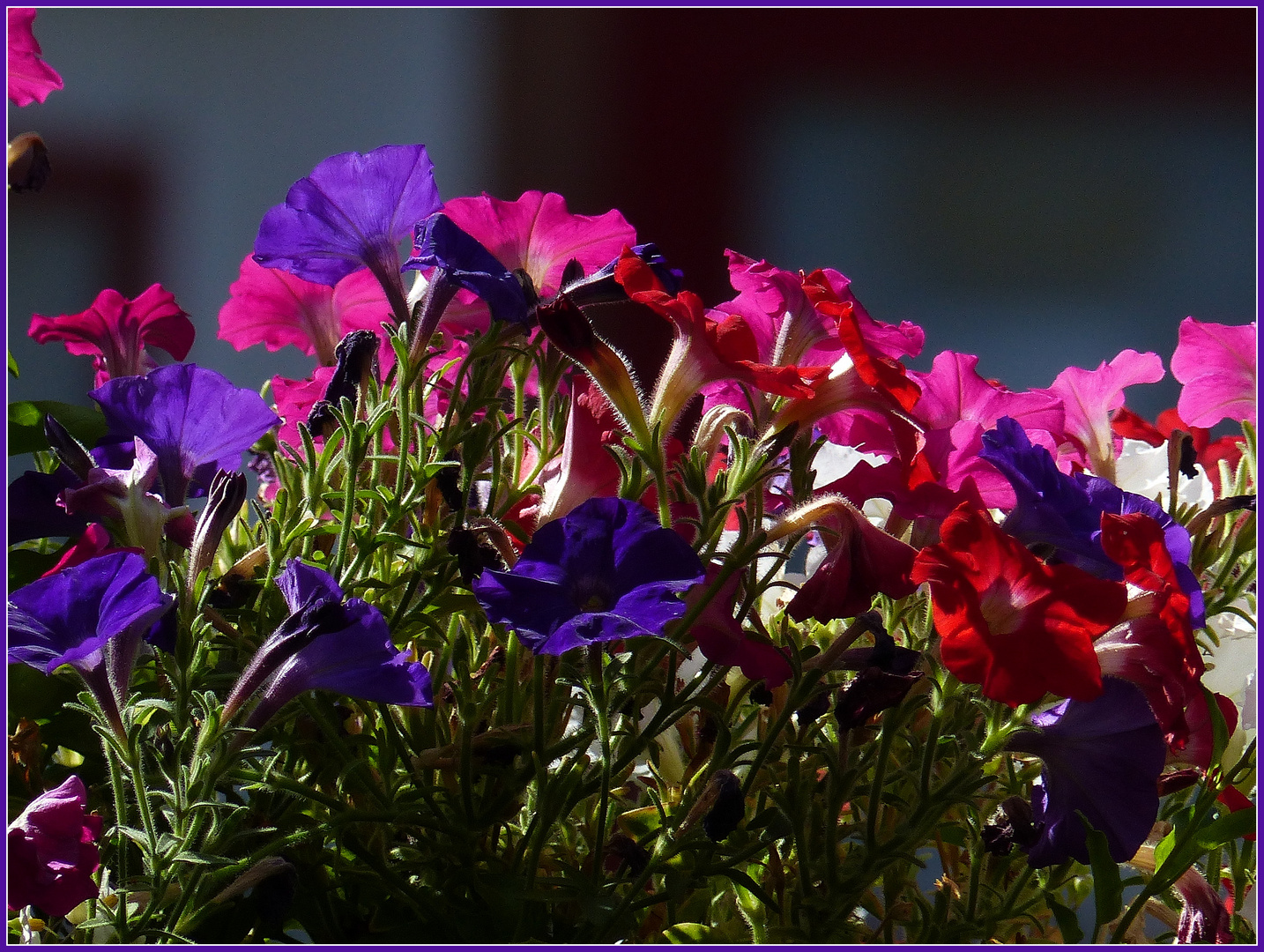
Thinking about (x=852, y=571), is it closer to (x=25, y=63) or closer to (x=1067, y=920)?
(x=1067, y=920)

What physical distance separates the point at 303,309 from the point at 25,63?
150 millimetres

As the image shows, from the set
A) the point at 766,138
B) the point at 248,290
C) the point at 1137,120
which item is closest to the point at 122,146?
the point at 766,138

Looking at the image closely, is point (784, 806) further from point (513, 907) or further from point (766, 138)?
point (766, 138)

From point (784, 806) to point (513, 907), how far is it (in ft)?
0.29

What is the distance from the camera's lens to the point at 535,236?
1.40 feet

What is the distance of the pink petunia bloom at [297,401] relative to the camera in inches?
17.6

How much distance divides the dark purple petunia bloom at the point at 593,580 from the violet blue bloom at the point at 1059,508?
0.32 ft

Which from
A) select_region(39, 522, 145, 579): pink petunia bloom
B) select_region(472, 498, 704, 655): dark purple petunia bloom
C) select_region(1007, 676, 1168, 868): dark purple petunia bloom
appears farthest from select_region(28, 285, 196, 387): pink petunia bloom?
select_region(1007, 676, 1168, 868): dark purple petunia bloom

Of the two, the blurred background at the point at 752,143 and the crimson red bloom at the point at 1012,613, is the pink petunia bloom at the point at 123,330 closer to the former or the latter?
the crimson red bloom at the point at 1012,613

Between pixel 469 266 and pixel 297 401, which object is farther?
pixel 297 401

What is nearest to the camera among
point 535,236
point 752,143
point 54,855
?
point 54,855

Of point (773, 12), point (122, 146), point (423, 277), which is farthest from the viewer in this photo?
point (122, 146)

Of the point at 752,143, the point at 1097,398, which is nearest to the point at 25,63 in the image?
the point at 1097,398

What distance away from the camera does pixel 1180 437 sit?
0.49m
